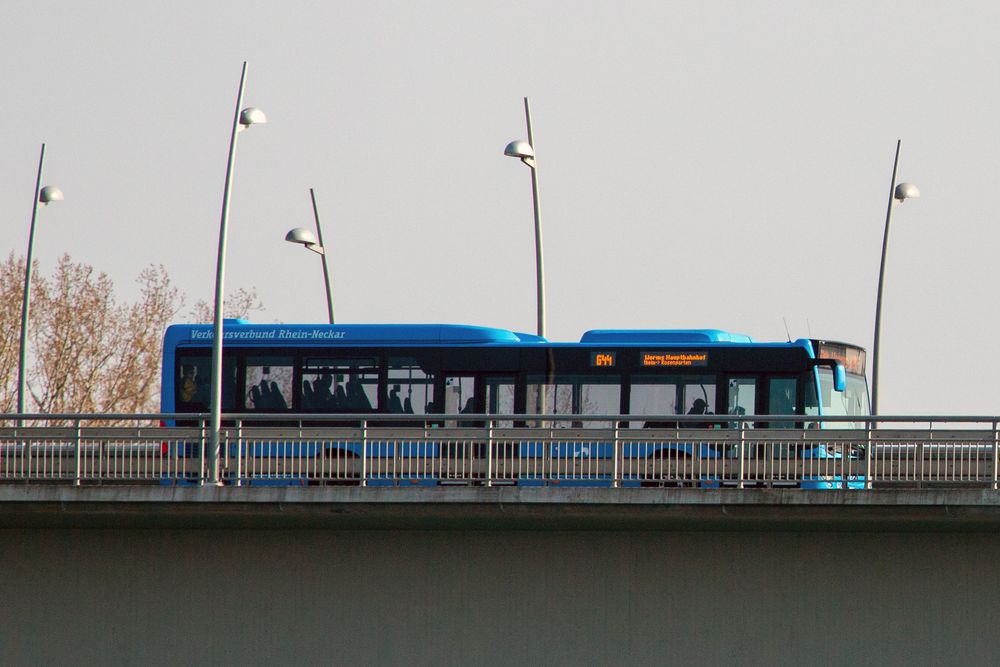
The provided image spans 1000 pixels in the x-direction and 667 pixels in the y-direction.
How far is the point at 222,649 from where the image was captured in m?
20.3

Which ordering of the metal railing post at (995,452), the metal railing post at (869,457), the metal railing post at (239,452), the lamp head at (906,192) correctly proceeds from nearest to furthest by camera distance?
the metal railing post at (995,452), the metal railing post at (869,457), the metal railing post at (239,452), the lamp head at (906,192)

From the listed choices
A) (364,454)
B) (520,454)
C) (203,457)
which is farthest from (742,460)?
(203,457)

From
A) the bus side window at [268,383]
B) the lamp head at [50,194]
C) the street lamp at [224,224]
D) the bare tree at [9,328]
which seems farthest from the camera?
→ the bare tree at [9,328]

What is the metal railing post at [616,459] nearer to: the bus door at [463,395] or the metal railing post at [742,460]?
the metal railing post at [742,460]

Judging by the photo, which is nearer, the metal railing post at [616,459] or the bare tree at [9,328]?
the metal railing post at [616,459]

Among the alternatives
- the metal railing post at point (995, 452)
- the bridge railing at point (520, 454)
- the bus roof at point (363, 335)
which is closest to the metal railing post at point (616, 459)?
the bridge railing at point (520, 454)

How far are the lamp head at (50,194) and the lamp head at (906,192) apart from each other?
15794mm

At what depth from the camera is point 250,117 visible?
74.8 feet

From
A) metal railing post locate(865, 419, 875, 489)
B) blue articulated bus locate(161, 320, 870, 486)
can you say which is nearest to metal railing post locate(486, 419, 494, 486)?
metal railing post locate(865, 419, 875, 489)

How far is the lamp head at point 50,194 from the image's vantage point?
33722mm

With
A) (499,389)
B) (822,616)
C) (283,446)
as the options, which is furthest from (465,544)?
(499,389)

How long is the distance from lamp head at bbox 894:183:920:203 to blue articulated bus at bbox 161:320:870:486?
4.20 m

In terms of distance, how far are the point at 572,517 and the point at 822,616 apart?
3074mm

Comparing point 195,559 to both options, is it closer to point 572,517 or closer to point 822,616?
point 572,517
